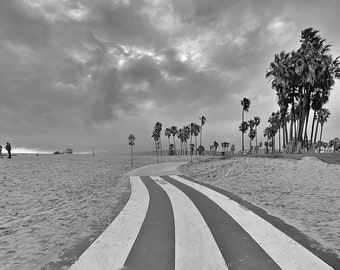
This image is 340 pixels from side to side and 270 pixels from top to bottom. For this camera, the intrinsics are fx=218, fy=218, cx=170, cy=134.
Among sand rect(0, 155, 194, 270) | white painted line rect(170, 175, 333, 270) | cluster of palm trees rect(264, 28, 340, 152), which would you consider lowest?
sand rect(0, 155, 194, 270)

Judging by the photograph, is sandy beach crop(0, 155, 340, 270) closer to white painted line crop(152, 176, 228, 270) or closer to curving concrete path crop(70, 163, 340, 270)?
curving concrete path crop(70, 163, 340, 270)

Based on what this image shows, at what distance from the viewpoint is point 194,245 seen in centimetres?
496

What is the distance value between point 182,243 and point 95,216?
3.87 meters

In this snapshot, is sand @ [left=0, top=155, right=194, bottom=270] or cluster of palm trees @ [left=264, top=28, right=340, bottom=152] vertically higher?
cluster of palm trees @ [left=264, top=28, right=340, bottom=152]

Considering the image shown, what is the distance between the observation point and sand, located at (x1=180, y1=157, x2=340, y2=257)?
6.25 m

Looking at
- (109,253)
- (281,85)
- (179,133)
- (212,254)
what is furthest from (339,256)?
(179,133)

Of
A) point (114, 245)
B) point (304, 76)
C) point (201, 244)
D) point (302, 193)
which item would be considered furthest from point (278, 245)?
point (304, 76)

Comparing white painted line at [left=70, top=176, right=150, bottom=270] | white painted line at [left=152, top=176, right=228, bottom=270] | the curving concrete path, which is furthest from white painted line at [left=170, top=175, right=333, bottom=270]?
white painted line at [left=70, top=176, right=150, bottom=270]

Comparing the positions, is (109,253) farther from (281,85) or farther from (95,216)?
(281,85)

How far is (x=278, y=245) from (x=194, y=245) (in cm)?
192

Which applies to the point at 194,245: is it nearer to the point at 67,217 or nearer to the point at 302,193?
the point at 67,217

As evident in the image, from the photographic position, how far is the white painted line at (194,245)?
406cm

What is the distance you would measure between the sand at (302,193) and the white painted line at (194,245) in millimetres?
2578

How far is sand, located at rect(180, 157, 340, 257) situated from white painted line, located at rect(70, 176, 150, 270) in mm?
4491
